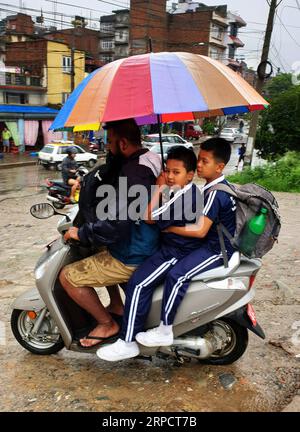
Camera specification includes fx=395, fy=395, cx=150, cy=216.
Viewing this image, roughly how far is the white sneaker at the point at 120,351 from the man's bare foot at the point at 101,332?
7.7 inches

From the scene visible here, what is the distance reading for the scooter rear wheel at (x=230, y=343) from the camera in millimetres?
2916

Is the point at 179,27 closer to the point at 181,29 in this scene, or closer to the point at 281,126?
the point at 181,29

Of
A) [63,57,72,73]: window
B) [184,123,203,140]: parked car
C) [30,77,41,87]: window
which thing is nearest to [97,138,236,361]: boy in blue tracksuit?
[30,77,41,87]: window

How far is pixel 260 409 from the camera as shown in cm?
262

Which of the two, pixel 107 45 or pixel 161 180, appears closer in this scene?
pixel 161 180

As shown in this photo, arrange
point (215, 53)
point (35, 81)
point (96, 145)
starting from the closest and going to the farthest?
point (96, 145)
point (35, 81)
point (215, 53)

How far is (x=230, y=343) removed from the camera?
9.84 ft

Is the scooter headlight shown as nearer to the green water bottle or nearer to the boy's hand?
the boy's hand

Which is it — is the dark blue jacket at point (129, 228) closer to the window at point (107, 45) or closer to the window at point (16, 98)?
the window at point (16, 98)

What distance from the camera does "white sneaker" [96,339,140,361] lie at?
8.90 ft

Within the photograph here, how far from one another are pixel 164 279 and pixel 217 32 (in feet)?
172

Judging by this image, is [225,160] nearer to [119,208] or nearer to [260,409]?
[119,208]

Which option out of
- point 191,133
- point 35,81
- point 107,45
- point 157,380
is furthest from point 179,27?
point 157,380

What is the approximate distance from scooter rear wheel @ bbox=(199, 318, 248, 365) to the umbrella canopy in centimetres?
155
